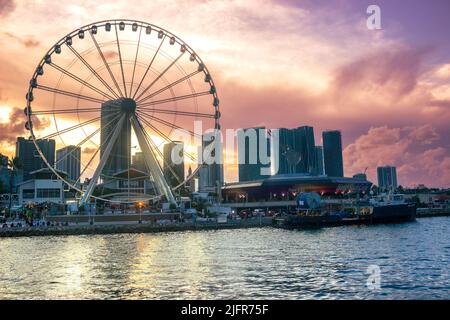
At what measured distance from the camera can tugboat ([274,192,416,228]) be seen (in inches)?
4146

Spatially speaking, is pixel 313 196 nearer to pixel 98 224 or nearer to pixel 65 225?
pixel 98 224

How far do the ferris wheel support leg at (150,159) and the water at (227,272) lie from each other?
33012 millimetres

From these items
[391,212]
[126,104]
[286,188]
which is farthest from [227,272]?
[286,188]

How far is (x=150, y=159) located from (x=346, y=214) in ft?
194

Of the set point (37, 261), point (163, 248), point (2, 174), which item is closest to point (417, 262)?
point (163, 248)

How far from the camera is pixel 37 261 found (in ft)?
145

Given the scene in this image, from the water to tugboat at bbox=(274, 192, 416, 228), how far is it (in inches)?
1939

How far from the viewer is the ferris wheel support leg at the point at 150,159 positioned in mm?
84100

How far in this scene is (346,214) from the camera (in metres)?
118

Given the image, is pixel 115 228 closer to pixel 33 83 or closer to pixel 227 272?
pixel 33 83

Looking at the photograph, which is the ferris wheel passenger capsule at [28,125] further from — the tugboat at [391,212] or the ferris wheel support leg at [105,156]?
the tugboat at [391,212]

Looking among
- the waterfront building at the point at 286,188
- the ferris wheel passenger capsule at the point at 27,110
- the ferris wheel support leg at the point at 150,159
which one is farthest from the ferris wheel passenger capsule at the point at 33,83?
the waterfront building at the point at 286,188

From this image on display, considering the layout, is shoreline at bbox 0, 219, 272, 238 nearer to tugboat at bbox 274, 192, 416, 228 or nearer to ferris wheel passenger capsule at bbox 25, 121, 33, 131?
tugboat at bbox 274, 192, 416, 228
